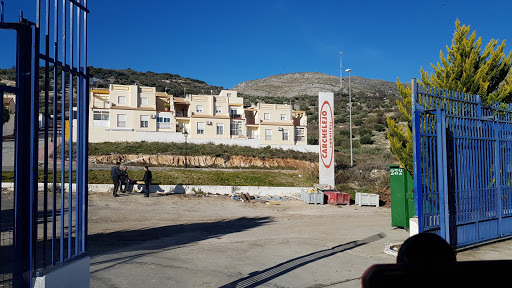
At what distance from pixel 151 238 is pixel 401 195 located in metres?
7.54

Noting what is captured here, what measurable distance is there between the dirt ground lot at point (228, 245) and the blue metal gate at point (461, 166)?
1645 millimetres

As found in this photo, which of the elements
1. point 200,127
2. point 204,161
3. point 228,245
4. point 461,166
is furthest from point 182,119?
point 461,166

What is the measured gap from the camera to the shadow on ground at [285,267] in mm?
7008

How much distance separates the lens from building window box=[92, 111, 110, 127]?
52.0 metres

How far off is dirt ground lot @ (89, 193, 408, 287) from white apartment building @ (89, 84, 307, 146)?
2925 centimetres

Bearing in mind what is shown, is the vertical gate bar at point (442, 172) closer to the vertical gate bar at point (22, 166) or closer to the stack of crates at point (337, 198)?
the vertical gate bar at point (22, 166)

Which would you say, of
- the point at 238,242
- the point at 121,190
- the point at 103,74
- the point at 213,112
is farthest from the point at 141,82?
the point at 238,242

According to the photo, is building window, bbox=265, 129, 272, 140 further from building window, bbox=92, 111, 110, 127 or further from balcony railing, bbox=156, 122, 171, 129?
building window, bbox=92, 111, 110, 127

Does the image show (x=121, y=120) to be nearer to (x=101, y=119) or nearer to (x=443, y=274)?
(x=101, y=119)

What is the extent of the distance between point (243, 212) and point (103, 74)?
366 feet

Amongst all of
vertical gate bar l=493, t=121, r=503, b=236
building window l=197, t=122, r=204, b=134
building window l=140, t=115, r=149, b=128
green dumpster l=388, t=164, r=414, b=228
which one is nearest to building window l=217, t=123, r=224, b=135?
building window l=197, t=122, r=204, b=134

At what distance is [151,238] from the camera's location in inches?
462

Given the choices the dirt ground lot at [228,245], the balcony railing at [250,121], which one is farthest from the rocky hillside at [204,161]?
the balcony railing at [250,121]

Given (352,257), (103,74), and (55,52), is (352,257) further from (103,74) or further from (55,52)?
(103,74)
